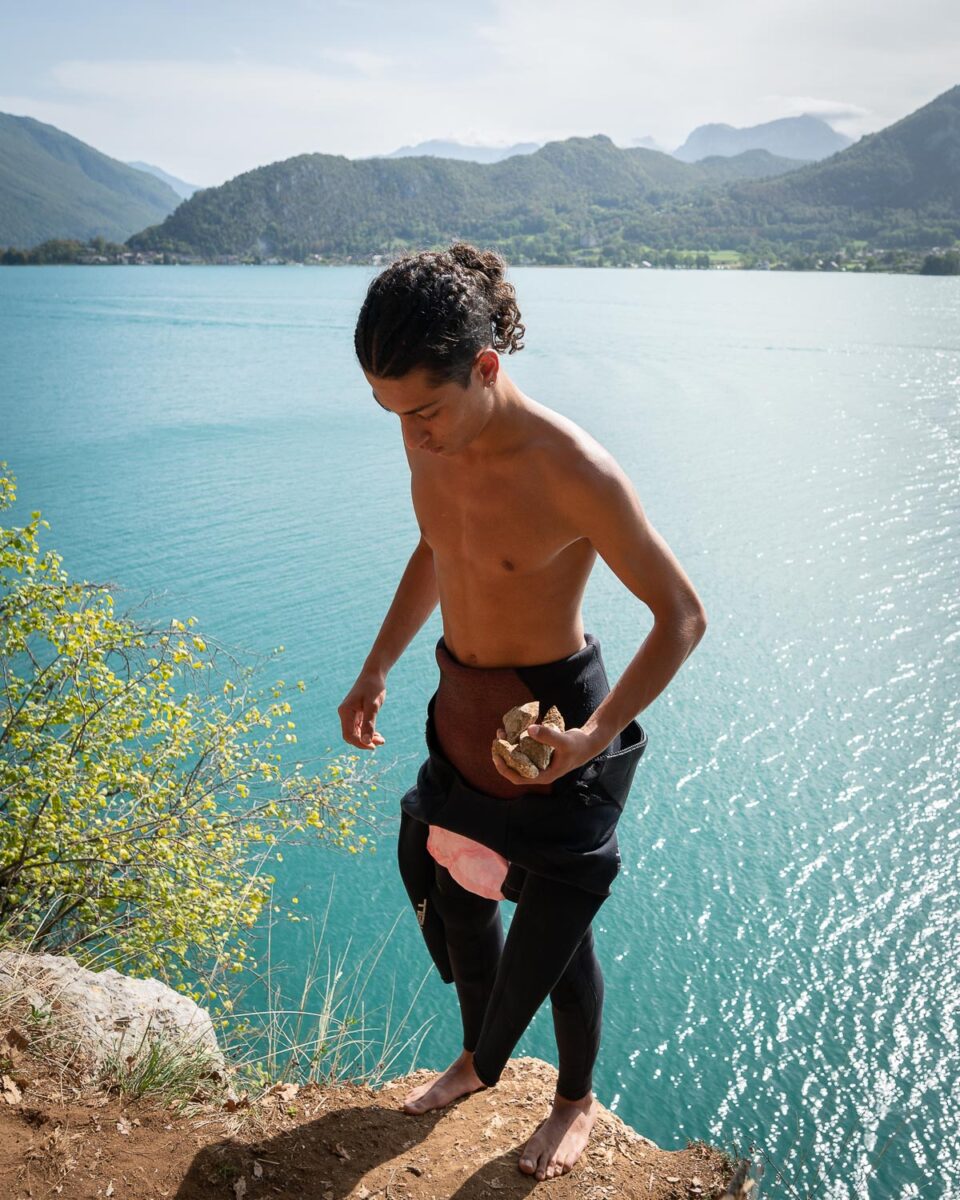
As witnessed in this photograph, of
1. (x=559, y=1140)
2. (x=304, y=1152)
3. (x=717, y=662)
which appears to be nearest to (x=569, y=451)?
(x=559, y=1140)

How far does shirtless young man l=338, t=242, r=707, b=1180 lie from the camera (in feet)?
6.13

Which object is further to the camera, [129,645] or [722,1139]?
[722,1139]

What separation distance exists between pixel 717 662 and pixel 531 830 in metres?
10.4

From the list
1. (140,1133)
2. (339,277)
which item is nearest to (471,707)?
(140,1133)

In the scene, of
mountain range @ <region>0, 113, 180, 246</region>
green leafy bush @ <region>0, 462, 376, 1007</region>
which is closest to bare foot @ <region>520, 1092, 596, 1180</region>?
green leafy bush @ <region>0, 462, 376, 1007</region>

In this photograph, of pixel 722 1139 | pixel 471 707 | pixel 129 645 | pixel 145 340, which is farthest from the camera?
pixel 145 340

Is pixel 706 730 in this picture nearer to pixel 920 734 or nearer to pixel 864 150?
pixel 920 734

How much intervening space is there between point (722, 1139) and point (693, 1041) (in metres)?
0.81

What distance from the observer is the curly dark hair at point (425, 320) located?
1817 millimetres

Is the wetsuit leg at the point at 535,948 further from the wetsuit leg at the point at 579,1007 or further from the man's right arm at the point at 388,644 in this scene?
the man's right arm at the point at 388,644

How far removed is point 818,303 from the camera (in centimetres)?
5434

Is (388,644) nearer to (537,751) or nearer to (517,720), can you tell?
(517,720)

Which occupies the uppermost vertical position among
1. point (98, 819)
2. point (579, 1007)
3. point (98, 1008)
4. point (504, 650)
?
point (504, 650)

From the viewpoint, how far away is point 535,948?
214cm
